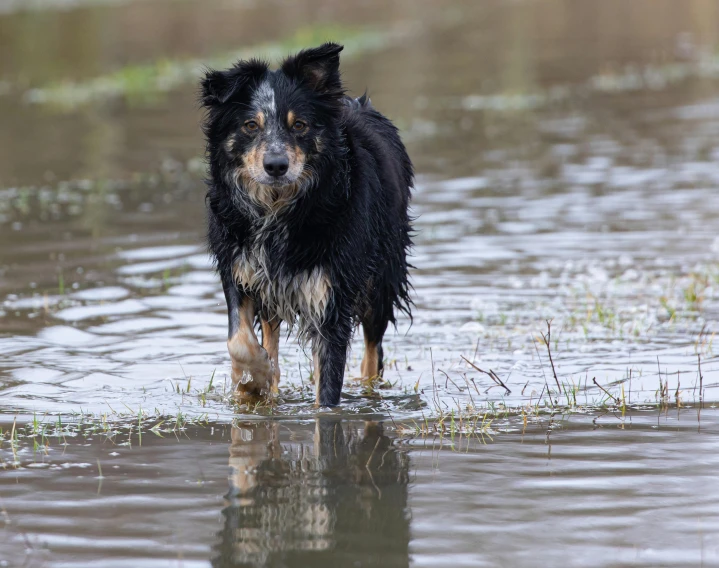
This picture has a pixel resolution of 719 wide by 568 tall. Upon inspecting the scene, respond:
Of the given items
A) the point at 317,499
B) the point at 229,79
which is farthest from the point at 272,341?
the point at 317,499

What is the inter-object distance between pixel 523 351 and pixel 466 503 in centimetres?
282

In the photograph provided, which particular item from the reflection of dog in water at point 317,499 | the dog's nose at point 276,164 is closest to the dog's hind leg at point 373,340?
the reflection of dog in water at point 317,499

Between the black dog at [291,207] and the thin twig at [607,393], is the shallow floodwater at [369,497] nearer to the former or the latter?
the thin twig at [607,393]

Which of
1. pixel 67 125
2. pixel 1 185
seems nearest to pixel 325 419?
pixel 1 185

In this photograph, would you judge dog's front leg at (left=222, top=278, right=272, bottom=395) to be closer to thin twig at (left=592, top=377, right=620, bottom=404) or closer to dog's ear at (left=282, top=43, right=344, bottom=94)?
dog's ear at (left=282, top=43, right=344, bottom=94)

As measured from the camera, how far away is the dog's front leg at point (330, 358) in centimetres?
628

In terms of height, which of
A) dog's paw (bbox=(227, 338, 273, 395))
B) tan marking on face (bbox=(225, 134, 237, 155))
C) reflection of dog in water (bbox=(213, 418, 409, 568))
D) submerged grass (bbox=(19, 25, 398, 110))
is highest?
submerged grass (bbox=(19, 25, 398, 110))

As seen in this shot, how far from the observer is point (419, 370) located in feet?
23.6

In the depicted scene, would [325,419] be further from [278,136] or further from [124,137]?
[124,137]

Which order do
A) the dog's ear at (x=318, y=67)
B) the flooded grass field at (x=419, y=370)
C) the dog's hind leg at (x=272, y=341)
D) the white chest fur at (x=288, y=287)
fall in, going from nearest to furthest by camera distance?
1. the flooded grass field at (x=419, y=370)
2. the dog's ear at (x=318, y=67)
3. the white chest fur at (x=288, y=287)
4. the dog's hind leg at (x=272, y=341)

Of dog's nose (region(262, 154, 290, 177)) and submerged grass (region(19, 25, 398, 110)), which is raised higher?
submerged grass (region(19, 25, 398, 110))

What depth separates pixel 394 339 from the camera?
7984 millimetres

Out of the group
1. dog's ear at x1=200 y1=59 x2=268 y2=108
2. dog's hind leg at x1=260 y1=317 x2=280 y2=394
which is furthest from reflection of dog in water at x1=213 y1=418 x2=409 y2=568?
dog's ear at x1=200 y1=59 x2=268 y2=108

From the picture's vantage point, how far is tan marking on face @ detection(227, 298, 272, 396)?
629 cm
